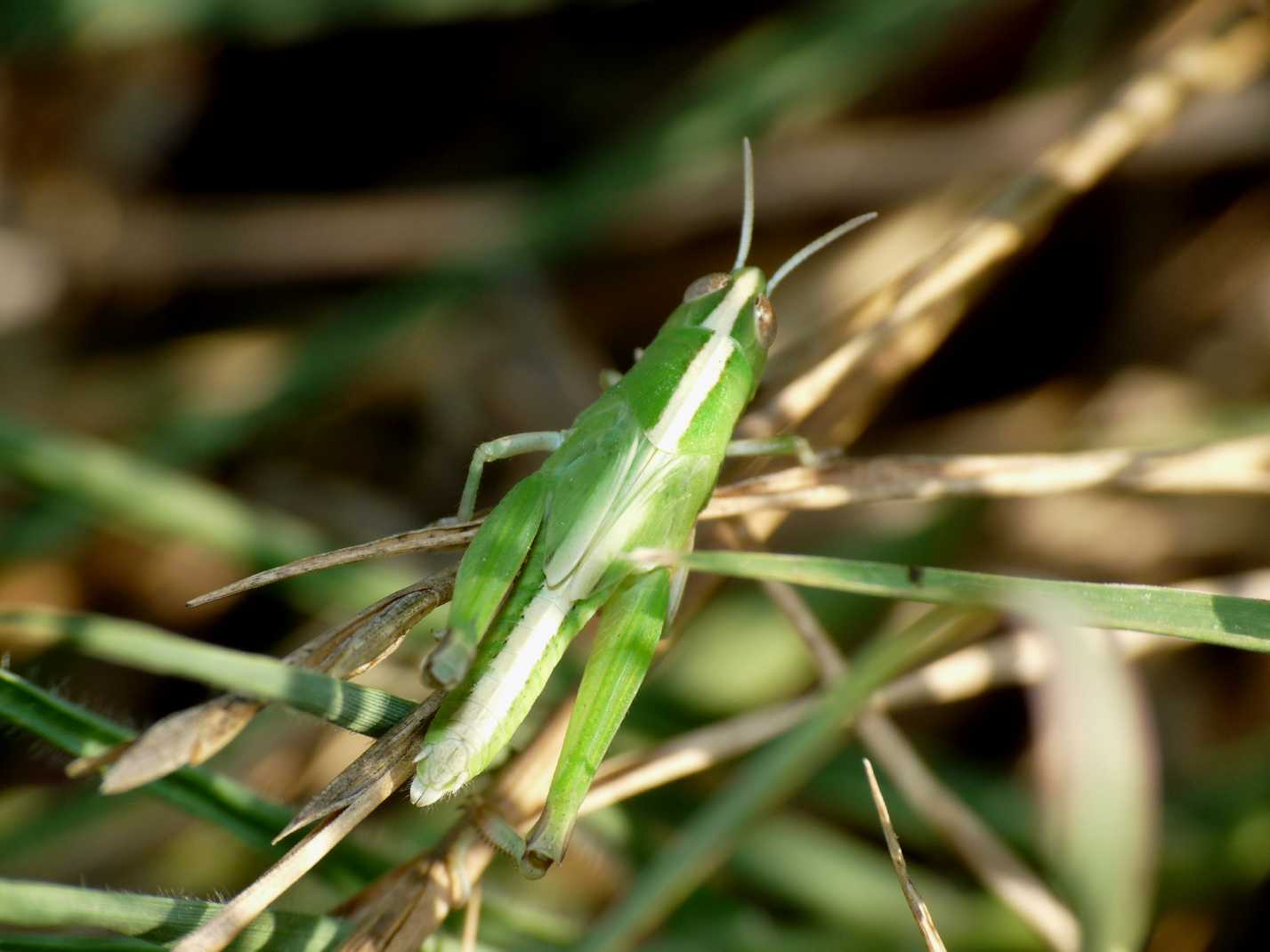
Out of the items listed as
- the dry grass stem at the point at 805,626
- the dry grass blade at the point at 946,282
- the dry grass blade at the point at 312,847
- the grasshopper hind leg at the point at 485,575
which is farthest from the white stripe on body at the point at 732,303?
the dry grass blade at the point at 312,847

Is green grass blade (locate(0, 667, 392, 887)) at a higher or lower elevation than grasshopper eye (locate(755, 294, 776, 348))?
lower

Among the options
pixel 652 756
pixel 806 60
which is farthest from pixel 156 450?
pixel 806 60

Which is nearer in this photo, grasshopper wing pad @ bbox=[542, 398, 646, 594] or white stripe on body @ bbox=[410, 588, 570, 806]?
white stripe on body @ bbox=[410, 588, 570, 806]

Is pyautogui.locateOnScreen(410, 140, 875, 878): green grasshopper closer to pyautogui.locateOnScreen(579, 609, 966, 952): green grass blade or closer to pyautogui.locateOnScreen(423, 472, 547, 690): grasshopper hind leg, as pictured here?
pyautogui.locateOnScreen(423, 472, 547, 690): grasshopper hind leg

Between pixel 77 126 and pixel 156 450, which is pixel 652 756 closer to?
pixel 156 450

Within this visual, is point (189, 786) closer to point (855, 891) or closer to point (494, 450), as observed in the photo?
point (494, 450)

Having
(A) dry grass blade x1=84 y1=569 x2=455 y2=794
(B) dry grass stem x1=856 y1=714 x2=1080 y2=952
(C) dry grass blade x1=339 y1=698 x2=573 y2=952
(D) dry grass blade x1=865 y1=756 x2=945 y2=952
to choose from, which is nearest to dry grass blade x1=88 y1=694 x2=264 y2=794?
(A) dry grass blade x1=84 y1=569 x2=455 y2=794
